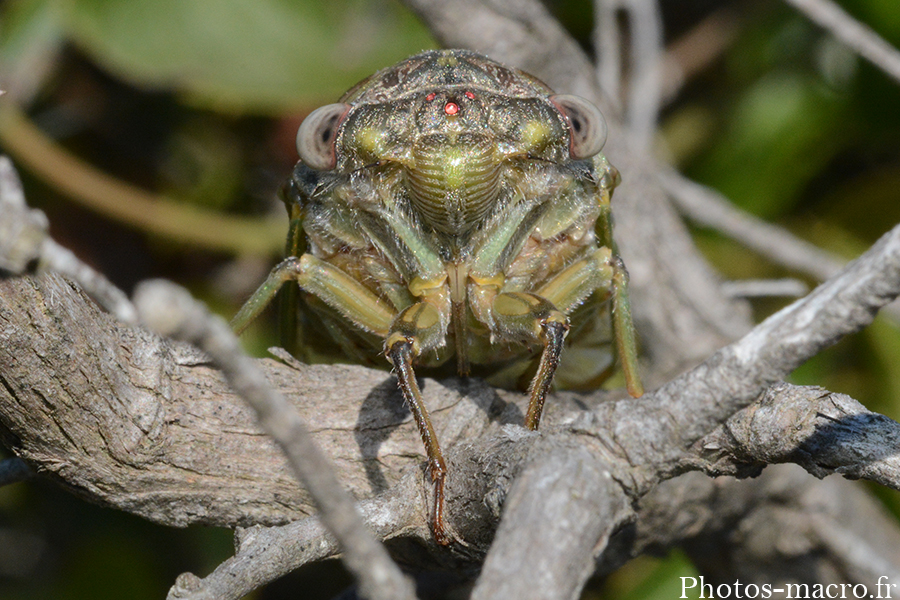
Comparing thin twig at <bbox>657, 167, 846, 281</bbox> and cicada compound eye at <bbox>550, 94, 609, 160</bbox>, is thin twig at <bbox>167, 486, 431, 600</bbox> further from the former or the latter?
thin twig at <bbox>657, 167, 846, 281</bbox>

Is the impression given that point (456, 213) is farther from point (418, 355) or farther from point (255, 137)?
point (255, 137)

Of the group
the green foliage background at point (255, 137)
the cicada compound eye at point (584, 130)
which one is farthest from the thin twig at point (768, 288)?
the cicada compound eye at point (584, 130)

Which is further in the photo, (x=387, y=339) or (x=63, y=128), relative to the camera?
(x=63, y=128)

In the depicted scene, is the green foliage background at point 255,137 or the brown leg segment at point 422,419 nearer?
the brown leg segment at point 422,419

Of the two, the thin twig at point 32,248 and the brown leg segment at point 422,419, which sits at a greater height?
the brown leg segment at point 422,419

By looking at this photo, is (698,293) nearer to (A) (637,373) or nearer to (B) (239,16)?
(A) (637,373)

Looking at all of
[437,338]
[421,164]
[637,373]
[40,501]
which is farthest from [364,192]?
[40,501]

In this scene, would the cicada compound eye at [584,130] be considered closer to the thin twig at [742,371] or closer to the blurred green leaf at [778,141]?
the thin twig at [742,371]
